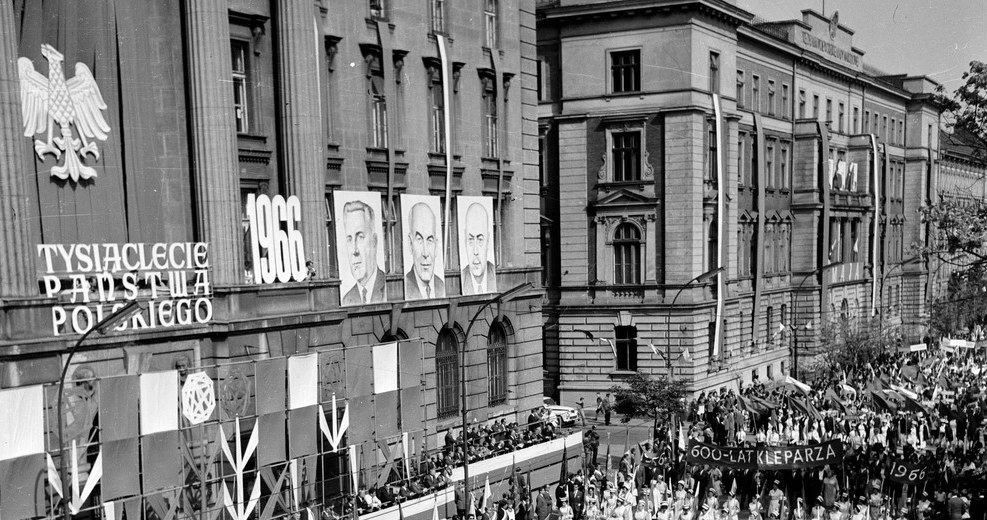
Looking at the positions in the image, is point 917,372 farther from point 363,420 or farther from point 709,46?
point 363,420

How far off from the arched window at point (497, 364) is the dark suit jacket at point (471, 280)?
1.84 meters

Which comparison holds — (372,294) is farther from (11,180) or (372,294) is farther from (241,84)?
(11,180)

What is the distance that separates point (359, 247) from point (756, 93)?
121ft

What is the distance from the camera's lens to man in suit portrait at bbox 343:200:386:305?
3459 centimetres

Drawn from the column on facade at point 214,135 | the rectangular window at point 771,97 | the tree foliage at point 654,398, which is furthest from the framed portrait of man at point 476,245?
the rectangular window at point 771,97

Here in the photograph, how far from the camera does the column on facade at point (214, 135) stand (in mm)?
28781

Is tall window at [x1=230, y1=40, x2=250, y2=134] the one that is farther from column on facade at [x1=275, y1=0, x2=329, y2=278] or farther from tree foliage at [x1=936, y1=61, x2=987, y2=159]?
tree foliage at [x1=936, y1=61, x2=987, y2=159]

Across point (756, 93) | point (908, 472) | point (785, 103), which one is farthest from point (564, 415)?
point (785, 103)

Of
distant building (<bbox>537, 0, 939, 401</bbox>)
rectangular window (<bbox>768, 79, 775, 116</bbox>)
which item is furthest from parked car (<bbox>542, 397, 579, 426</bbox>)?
rectangular window (<bbox>768, 79, 775, 116</bbox>)

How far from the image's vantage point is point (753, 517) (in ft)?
99.9

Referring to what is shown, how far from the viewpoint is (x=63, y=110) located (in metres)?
26.0

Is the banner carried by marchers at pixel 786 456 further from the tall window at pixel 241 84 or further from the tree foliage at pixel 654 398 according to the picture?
the tall window at pixel 241 84

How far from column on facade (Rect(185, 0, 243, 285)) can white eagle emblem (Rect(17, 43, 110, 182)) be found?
267 centimetres

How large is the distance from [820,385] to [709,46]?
58.7 ft
